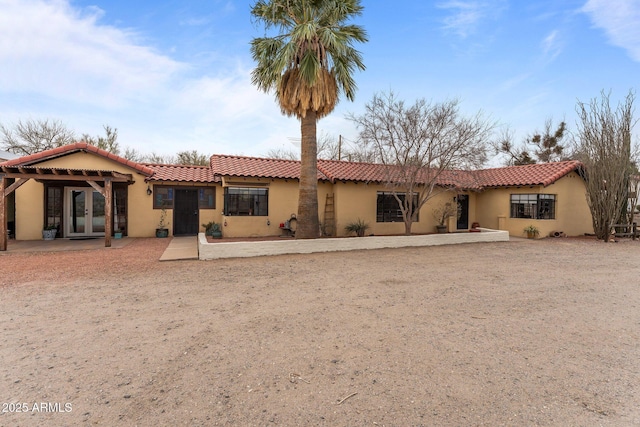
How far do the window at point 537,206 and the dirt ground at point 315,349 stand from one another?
990 centimetres

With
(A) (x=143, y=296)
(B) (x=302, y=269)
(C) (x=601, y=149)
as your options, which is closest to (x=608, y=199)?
(C) (x=601, y=149)

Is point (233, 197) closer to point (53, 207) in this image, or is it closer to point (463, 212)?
point (53, 207)

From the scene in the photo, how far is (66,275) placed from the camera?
24.5 feet

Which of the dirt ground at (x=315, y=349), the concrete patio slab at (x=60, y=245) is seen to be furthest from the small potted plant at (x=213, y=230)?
the dirt ground at (x=315, y=349)

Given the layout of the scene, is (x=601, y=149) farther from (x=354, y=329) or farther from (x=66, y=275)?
(x=66, y=275)

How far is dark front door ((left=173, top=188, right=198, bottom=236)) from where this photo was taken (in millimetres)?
14852

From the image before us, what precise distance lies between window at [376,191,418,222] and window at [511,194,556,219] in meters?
6.18

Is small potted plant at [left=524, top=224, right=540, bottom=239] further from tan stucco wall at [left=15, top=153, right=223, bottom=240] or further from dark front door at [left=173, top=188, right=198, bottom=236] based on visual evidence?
dark front door at [left=173, top=188, right=198, bottom=236]

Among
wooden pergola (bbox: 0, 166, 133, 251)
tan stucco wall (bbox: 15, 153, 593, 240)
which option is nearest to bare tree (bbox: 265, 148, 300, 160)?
tan stucco wall (bbox: 15, 153, 593, 240)

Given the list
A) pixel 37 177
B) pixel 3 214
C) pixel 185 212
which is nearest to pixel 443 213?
pixel 185 212

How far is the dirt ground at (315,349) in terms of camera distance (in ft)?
8.98

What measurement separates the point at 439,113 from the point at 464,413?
12.7 metres

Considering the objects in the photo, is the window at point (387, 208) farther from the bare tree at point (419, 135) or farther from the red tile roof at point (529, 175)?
the red tile roof at point (529, 175)

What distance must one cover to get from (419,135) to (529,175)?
28.0 feet
